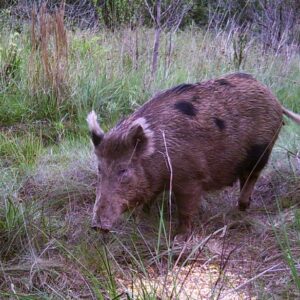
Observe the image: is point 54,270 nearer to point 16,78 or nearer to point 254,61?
point 16,78

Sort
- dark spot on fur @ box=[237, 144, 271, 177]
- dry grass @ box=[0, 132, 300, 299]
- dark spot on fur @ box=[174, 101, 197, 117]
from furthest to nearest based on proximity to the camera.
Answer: dark spot on fur @ box=[237, 144, 271, 177] → dark spot on fur @ box=[174, 101, 197, 117] → dry grass @ box=[0, 132, 300, 299]

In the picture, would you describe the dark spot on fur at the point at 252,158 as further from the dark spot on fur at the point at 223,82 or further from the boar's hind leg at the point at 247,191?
the dark spot on fur at the point at 223,82

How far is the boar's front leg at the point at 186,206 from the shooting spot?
3781 mm

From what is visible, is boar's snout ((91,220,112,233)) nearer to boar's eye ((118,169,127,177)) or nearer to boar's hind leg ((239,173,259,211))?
boar's eye ((118,169,127,177))

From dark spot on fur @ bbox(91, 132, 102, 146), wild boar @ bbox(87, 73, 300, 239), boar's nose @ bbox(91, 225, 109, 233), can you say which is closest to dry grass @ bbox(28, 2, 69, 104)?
wild boar @ bbox(87, 73, 300, 239)

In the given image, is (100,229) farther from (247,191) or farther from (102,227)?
(247,191)

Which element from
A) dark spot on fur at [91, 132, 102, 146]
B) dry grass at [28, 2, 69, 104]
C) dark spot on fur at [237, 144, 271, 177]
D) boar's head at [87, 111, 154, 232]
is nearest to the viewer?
boar's head at [87, 111, 154, 232]

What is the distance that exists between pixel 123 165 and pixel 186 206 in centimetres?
50

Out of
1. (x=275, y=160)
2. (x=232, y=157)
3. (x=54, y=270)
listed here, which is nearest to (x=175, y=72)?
(x=275, y=160)

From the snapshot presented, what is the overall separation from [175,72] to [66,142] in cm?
214

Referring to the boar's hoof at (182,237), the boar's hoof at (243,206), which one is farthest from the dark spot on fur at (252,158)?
the boar's hoof at (182,237)

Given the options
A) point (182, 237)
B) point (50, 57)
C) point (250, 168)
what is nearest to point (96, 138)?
point (182, 237)

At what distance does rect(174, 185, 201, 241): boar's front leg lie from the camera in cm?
378

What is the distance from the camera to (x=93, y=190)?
4.29 meters
